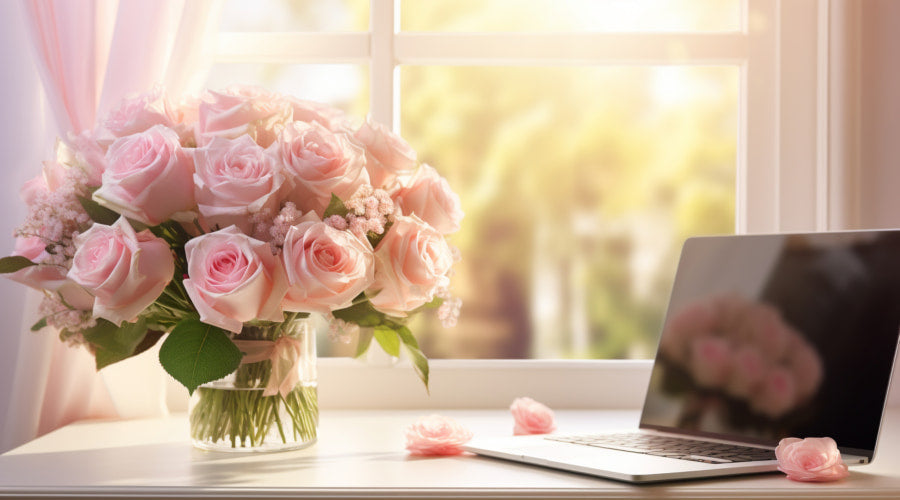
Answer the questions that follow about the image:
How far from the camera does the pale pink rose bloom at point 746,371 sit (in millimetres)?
1047

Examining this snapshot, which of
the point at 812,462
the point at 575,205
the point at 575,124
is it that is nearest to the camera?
the point at 812,462

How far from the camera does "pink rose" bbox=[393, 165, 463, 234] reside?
1.03 metres

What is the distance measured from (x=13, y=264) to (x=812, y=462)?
86 cm

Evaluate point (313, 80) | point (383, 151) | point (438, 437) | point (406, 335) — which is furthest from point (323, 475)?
point (313, 80)

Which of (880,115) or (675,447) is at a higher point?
(880,115)

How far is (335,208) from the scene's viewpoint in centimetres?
95

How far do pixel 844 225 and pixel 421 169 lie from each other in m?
0.75

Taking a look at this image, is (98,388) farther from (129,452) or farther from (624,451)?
(624,451)

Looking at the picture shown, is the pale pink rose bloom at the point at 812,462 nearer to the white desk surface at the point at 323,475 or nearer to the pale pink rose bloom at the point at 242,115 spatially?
the white desk surface at the point at 323,475

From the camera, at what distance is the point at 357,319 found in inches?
40.7

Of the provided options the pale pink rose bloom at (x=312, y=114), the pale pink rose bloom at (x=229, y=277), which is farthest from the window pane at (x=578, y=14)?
the pale pink rose bloom at (x=229, y=277)

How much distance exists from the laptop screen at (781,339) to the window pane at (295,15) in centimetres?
78

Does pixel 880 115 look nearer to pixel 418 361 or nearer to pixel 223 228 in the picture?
pixel 418 361

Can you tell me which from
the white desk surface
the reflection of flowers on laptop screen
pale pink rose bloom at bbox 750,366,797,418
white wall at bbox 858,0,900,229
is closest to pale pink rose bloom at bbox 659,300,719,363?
the reflection of flowers on laptop screen
